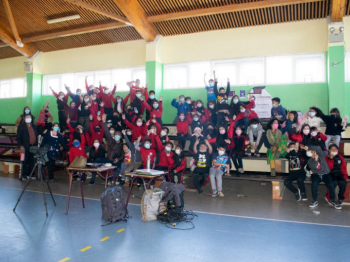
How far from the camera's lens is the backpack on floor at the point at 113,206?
499cm

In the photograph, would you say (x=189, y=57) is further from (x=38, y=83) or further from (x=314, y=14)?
(x=38, y=83)

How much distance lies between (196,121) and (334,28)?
5.07m

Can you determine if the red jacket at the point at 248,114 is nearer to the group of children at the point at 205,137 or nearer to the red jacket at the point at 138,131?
the group of children at the point at 205,137

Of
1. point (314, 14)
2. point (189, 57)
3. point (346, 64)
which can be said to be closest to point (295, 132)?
point (346, 64)

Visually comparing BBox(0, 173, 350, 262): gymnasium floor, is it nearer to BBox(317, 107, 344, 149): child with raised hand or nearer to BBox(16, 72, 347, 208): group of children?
BBox(16, 72, 347, 208): group of children

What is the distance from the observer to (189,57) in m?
11.3

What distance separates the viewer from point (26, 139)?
920 cm

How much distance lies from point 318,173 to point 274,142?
1.51 m

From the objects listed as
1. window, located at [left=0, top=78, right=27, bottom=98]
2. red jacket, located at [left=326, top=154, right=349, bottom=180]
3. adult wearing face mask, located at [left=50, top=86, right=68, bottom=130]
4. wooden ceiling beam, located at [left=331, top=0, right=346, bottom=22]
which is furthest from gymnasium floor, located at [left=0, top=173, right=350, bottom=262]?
window, located at [left=0, top=78, right=27, bottom=98]

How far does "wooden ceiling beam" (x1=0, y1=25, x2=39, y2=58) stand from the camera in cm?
1223

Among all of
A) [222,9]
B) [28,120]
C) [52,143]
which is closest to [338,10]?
[222,9]

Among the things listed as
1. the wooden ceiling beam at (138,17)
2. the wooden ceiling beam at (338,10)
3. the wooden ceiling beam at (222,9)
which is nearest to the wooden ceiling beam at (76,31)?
the wooden ceiling beam at (138,17)

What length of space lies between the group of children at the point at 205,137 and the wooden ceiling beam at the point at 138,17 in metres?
2.17

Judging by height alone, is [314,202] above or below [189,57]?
below
